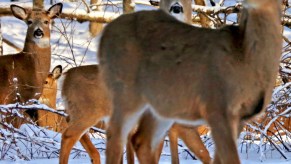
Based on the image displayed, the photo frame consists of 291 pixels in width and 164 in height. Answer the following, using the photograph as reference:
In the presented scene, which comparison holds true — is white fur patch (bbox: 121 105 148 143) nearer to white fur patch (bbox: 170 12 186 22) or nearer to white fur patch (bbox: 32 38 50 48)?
white fur patch (bbox: 170 12 186 22)

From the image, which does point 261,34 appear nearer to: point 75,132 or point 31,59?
point 75,132

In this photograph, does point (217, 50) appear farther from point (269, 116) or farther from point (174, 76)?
point (269, 116)

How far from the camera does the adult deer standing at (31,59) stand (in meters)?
11.9

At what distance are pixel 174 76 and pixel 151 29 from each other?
19.2 inches

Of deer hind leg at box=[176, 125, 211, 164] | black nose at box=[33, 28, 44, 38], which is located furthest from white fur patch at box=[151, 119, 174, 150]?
black nose at box=[33, 28, 44, 38]

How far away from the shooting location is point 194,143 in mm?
6785

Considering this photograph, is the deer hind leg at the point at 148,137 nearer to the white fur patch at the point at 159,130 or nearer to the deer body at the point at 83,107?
the white fur patch at the point at 159,130

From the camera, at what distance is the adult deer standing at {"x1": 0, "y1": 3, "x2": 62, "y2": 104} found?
39.1 ft

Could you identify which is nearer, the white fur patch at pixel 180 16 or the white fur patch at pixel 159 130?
the white fur patch at pixel 159 130

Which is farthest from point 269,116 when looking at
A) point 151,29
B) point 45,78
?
point 45,78

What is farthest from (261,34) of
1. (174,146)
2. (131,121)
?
(174,146)

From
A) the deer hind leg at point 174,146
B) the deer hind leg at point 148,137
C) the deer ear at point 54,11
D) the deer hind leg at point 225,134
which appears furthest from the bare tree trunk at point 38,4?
the deer hind leg at point 225,134

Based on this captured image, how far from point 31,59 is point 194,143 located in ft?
20.8

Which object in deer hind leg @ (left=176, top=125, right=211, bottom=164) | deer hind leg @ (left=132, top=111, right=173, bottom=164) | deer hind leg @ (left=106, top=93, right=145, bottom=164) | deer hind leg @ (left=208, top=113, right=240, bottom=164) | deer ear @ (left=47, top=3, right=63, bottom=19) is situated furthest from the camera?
deer ear @ (left=47, top=3, right=63, bottom=19)
